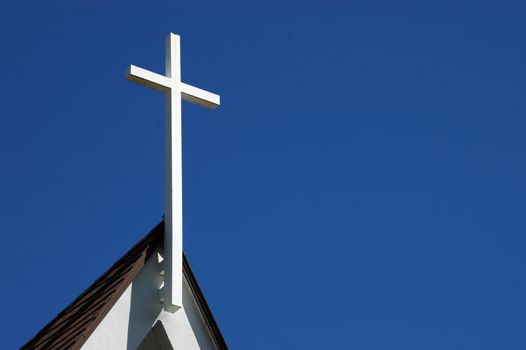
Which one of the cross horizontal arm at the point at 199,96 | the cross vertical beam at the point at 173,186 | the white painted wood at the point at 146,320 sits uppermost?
the cross horizontal arm at the point at 199,96

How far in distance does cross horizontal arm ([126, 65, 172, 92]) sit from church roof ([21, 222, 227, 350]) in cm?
142

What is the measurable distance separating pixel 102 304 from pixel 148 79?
2333 millimetres

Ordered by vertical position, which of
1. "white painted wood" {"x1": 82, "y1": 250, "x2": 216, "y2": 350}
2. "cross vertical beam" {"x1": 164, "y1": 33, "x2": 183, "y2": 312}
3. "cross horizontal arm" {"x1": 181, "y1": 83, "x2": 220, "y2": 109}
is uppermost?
"cross horizontal arm" {"x1": 181, "y1": 83, "x2": 220, "y2": 109}

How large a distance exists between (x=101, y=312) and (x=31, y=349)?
50.4 inches

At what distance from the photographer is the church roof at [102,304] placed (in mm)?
9328

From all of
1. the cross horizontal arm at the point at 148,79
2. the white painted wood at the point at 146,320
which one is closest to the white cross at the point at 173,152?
the cross horizontal arm at the point at 148,79

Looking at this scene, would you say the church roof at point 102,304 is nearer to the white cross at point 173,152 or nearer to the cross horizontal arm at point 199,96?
the white cross at point 173,152

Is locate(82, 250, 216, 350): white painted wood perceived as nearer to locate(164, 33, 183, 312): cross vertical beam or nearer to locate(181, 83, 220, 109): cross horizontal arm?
locate(164, 33, 183, 312): cross vertical beam

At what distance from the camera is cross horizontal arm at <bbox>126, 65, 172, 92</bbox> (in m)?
10.8

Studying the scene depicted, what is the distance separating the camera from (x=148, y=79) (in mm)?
10852

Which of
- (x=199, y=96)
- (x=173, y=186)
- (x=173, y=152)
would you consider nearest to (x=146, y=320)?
(x=173, y=186)

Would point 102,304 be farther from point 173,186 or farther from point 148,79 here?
point 148,79

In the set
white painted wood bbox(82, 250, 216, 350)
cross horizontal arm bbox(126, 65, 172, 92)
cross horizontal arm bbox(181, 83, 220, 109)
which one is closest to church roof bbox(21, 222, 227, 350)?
white painted wood bbox(82, 250, 216, 350)

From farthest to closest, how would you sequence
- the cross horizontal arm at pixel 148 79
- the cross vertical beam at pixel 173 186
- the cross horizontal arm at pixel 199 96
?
1. the cross horizontal arm at pixel 199 96
2. the cross horizontal arm at pixel 148 79
3. the cross vertical beam at pixel 173 186
